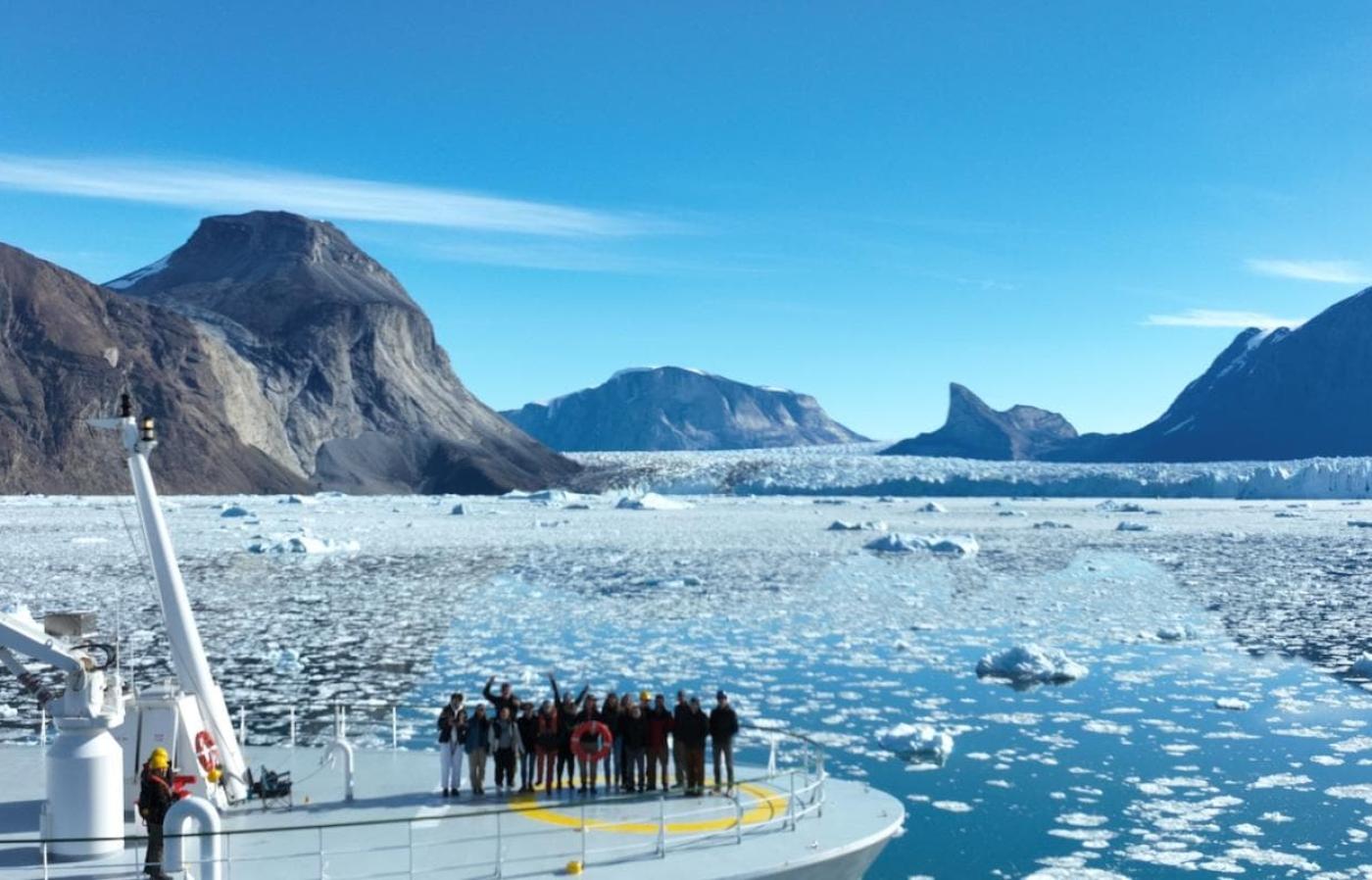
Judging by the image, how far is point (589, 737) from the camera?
12812mm

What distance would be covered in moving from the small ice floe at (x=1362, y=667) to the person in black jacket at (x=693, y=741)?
15.6 meters

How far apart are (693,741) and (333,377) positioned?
145m

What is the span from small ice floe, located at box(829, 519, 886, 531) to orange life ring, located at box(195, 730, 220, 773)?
185ft

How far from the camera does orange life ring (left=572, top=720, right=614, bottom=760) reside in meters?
12.8

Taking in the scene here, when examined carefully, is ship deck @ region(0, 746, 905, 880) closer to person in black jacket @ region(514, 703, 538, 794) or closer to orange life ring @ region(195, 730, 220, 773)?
person in black jacket @ region(514, 703, 538, 794)

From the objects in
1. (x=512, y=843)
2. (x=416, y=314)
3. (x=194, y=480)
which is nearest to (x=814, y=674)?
(x=512, y=843)

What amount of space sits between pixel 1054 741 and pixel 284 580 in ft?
91.7

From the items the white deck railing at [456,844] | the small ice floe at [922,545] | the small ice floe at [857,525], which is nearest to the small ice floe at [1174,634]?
the white deck railing at [456,844]

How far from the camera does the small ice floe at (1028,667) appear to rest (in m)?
22.3

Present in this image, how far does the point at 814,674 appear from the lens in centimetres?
2256

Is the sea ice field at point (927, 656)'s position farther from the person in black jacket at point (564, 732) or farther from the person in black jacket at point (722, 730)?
the person in black jacket at point (722, 730)

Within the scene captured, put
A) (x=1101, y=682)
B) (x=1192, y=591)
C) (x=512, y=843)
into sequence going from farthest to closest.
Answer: (x=1192, y=591) < (x=1101, y=682) < (x=512, y=843)

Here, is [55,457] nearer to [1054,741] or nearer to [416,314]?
[416,314]

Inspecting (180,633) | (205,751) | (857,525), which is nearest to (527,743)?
(205,751)
